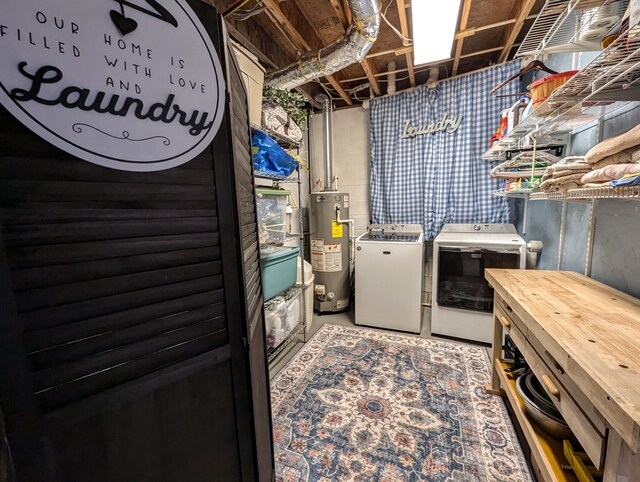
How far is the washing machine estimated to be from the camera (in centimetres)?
259

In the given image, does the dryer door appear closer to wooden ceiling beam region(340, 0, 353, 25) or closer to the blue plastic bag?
the blue plastic bag

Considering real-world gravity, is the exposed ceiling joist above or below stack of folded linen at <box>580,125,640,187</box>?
above

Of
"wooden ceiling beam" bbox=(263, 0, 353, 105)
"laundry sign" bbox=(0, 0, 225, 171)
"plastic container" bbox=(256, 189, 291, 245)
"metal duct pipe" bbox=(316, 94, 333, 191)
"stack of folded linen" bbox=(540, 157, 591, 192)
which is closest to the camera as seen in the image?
"laundry sign" bbox=(0, 0, 225, 171)

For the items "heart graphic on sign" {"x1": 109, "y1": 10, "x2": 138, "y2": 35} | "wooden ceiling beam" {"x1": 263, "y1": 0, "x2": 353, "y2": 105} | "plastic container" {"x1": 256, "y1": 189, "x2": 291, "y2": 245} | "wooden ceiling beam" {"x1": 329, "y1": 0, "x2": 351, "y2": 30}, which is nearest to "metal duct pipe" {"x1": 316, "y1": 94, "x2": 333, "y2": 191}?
"wooden ceiling beam" {"x1": 263, "y1": 0, "x2": 353, "y2": 105}

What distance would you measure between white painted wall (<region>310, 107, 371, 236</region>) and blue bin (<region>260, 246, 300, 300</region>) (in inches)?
63.5

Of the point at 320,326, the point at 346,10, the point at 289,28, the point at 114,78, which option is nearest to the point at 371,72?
the point at 346,10

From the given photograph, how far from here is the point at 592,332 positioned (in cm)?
85

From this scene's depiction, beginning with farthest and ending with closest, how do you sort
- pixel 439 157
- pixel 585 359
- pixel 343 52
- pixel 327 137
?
pixel 327 137 → pixel 439 157 → pixel 343 52 → pixel 585 359

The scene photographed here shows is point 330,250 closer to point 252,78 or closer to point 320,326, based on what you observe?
point 320,326

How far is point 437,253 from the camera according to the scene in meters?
2.44

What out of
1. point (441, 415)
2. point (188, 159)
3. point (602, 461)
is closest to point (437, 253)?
point (441, 415)

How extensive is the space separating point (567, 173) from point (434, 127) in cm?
199

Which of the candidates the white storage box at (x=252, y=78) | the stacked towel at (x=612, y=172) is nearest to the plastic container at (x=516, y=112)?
the stacked towel at (x=612, y=172)

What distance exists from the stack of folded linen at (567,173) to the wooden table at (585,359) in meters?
0.48
